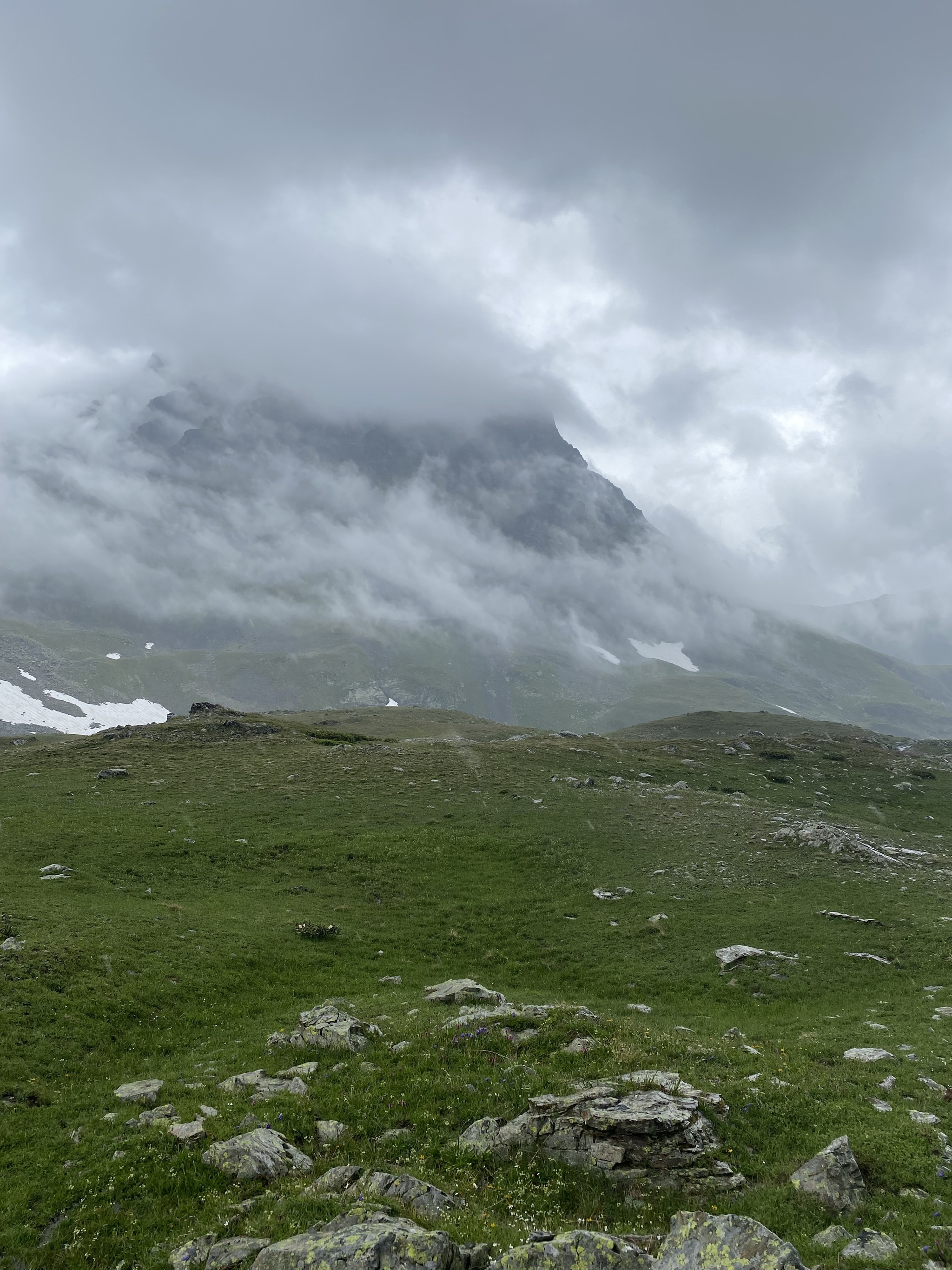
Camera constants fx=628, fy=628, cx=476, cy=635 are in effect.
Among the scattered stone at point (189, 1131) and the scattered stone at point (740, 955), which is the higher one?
the scattered stone at point (189, 1131)

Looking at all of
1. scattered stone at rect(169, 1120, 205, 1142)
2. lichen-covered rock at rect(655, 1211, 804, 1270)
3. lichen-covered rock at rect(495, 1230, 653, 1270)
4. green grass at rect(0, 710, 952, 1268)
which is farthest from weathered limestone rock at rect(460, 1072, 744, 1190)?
scattered stone at rect(169, 1120, 205, 1142)

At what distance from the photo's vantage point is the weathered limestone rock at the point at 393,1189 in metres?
11.2

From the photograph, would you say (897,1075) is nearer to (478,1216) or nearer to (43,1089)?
(478,1216)

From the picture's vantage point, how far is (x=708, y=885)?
37.9 meters

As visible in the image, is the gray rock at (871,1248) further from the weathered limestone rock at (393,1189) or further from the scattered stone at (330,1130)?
the scattered stone at (330,1130)

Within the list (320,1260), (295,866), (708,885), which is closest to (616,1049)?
(320,1260)

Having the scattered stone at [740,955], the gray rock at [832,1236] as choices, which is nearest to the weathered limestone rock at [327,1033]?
the gray rock at [832,1236]

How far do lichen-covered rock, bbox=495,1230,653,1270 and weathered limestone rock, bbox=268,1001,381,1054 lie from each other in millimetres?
11258

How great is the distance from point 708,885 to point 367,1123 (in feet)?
93.9

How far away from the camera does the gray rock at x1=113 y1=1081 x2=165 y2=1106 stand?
16.1 meters

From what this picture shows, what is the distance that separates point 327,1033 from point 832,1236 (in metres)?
14.2

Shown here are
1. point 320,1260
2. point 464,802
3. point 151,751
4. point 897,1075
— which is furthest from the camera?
point 151,751

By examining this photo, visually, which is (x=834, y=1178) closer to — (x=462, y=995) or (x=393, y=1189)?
(x=393, y=1189)

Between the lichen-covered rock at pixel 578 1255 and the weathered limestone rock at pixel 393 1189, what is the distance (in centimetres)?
258
